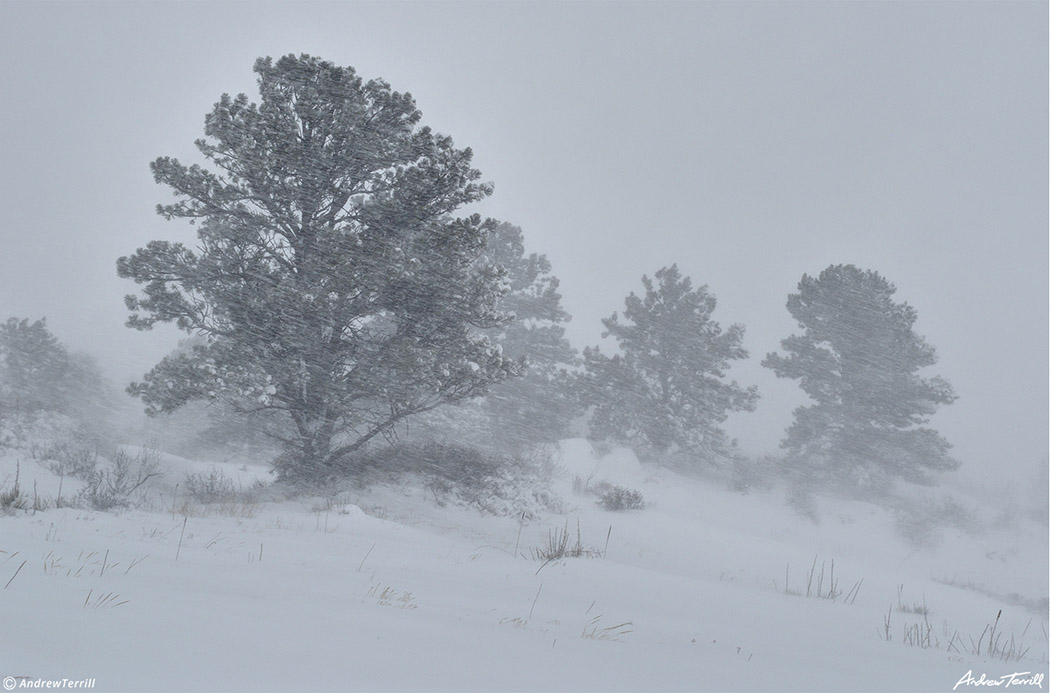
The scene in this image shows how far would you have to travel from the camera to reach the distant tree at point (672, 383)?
2459cm

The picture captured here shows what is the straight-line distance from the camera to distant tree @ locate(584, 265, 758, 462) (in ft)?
80.7

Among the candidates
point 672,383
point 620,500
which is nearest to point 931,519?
point 672,383

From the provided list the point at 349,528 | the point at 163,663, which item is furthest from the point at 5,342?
the point at 163,663

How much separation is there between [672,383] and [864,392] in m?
7.95

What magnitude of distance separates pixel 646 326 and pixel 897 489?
12.8m

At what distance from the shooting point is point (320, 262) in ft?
35.2

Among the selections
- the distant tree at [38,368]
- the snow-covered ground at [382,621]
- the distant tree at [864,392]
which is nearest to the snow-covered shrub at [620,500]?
the snow-covered ground at [382,621]

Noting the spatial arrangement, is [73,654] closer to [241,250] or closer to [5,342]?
[241,250]

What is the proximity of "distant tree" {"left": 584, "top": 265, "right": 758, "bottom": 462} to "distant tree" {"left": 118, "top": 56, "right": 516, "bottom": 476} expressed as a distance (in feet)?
45.3

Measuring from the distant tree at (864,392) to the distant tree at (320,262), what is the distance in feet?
61.8

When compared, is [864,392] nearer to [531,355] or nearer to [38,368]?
[531,355]

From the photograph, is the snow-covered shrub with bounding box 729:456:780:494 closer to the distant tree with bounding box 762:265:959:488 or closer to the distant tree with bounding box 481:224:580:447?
the distant tree with bounding box 762:265:959:488

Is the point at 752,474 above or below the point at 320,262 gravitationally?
below

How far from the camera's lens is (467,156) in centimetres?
1117
